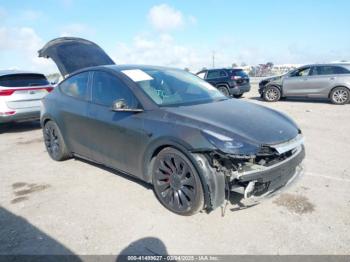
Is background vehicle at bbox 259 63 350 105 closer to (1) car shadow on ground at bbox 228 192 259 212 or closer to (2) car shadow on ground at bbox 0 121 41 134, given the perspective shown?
(2) car shadow on ground at bbox 0 121 41 134

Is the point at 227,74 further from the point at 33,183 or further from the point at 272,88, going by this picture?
the point at 33,183

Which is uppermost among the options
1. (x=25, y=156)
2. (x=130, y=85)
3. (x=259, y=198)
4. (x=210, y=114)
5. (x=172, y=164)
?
(x=130, y=85)

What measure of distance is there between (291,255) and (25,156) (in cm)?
513

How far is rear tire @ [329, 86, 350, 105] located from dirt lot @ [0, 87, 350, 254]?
787 cm

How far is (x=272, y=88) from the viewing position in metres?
13.5

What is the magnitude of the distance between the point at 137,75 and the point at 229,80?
11044mm

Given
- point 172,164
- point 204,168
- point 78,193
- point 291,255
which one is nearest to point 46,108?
point 78,193

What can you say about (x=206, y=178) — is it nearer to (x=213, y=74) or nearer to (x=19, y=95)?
(x=19, y=95)

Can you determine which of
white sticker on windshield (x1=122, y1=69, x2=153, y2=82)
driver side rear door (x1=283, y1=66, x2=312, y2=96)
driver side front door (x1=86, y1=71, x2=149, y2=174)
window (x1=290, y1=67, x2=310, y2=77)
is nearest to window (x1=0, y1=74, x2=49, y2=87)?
driver side front door (x1=86, y1=71, x2=149, y2=174)

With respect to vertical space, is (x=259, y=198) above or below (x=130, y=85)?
below

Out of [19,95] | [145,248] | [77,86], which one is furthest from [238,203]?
[19,95]

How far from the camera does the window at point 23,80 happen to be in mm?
7679

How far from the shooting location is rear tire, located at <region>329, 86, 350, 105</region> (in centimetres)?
1166

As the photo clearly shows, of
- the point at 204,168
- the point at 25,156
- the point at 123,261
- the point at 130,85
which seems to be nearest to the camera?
the point at 123,261
